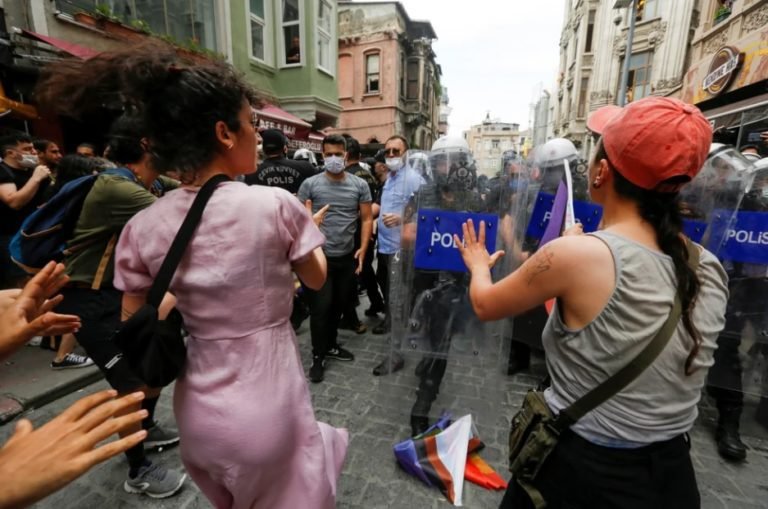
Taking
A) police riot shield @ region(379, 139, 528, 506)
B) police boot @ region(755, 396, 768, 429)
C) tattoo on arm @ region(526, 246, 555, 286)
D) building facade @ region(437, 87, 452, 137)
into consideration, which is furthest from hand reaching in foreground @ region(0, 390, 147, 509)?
building facade @ region(437, 87, 452, 137)

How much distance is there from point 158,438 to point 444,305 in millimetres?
2162

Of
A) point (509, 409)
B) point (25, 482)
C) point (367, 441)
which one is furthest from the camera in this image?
point (509, 409)

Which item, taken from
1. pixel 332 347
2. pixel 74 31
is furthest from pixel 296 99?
pixel 332 347

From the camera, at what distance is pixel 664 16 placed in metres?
18.8

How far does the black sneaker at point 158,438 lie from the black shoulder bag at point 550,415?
237 cm

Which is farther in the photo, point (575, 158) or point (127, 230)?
point (575, 158)

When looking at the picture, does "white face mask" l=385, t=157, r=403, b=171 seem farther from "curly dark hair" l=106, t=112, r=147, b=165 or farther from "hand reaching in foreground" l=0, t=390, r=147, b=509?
"hand reaching in foreground" l=0, t=390, r=147, b=509

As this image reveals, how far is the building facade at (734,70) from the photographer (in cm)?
859

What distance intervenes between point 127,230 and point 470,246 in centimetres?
127

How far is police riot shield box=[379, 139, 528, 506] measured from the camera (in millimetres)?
2465

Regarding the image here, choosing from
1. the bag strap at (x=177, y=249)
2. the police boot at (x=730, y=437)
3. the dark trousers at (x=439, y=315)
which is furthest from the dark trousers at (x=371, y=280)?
the bag strap at (x=177, y=249)

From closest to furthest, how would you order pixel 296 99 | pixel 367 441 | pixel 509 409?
pixel 367 441
pixel 509 409
pixel 296 99

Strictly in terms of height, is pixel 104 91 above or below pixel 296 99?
below

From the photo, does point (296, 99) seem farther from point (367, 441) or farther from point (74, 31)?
point (367, 441)
